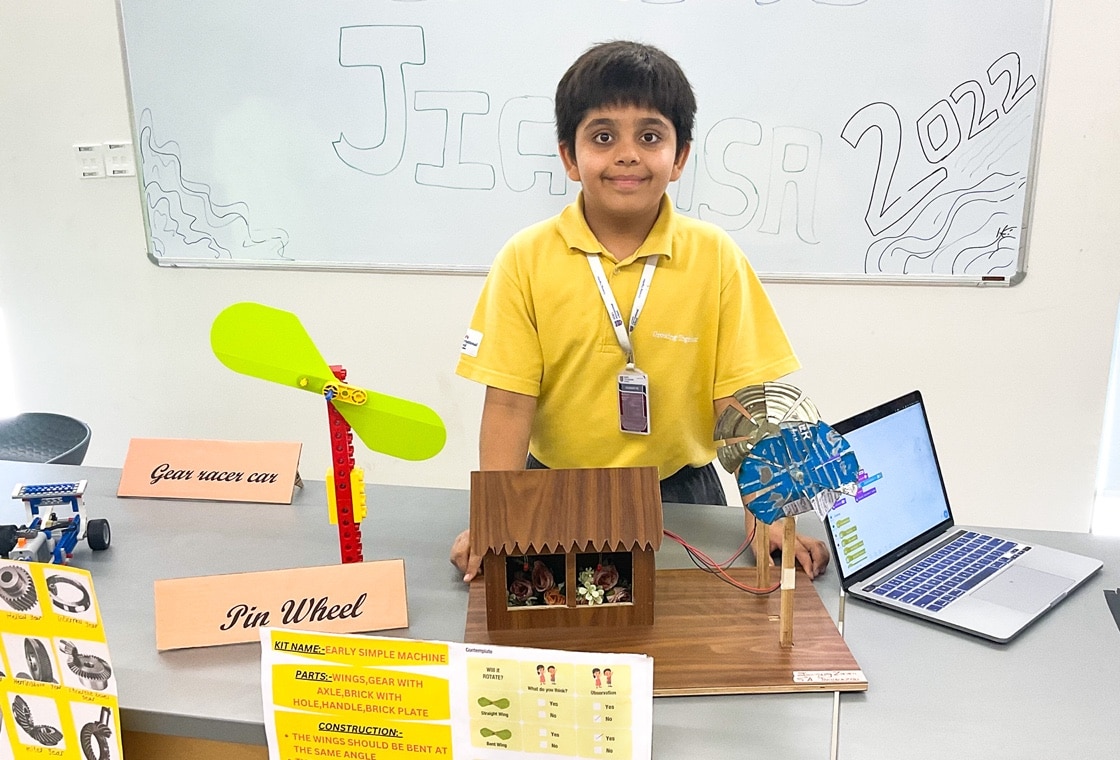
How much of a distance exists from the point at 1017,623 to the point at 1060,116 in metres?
1.53

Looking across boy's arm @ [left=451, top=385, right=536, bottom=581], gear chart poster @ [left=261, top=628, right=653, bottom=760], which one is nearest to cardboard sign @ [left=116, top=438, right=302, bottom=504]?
boy's arm @ [left=451, top=385, right=536, bottom=581]

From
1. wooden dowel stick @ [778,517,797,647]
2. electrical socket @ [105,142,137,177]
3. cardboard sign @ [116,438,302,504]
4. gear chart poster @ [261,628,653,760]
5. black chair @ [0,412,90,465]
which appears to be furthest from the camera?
electrical socket @ [105,142,137,177]

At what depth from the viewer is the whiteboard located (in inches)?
77.5

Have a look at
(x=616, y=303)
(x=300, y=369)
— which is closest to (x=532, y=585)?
(x=300, y=369)

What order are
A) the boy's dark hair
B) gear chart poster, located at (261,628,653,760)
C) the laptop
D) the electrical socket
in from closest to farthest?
gear chart poster, located at (261,628,653,760), the laptop, the boy's dark hair, the electrical socket

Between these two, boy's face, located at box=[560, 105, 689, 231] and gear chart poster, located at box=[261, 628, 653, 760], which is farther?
boy's face, located at box=[560, 105, 689, 231]

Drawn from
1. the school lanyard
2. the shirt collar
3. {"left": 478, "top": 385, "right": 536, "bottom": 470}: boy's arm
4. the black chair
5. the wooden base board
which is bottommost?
the black chair

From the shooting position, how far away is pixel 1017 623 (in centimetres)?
85

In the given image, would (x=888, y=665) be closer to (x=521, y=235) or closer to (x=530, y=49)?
(x=521, y=235)

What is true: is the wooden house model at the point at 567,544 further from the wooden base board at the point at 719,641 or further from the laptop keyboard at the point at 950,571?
the laptop keyboard at the point at 950,571

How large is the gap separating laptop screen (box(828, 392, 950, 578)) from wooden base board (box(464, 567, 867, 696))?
7 centimetres

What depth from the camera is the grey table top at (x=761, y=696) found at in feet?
2.25

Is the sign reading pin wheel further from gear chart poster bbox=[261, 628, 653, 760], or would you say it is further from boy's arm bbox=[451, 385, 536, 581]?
boy's arm bbox=[451, 385, 536, 581]

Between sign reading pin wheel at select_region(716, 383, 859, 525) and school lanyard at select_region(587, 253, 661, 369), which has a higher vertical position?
school lanyard at select_region(587, 253, 661, 369)
